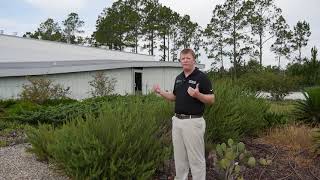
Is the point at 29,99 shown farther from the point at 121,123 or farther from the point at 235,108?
the point at 121,123

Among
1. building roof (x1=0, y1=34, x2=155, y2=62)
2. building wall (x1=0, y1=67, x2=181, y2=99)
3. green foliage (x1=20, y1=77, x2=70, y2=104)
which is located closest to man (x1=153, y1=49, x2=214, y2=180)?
building wall (x1=0, y1=67, x2=181, y2=99)

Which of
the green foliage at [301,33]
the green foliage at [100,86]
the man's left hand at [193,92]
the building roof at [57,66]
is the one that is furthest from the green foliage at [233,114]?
the green foliage at [301,33]

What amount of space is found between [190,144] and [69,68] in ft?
60.8

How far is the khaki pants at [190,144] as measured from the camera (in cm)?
598

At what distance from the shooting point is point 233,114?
903 centimetres

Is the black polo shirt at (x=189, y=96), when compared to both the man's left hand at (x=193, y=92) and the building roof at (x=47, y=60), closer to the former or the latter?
the man's left hand at (x=193, y=92)

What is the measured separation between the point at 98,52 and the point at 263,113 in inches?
954

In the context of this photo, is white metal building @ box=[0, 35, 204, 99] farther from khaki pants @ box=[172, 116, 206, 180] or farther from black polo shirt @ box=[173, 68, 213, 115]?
black polo shirt @ box=[173, 68, 213, 115]

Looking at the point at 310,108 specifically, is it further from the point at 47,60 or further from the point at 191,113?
the point at 47,60

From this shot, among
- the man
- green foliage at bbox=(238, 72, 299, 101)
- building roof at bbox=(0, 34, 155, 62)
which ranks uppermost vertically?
building roof at bbox=(0, 34, 155, 62)

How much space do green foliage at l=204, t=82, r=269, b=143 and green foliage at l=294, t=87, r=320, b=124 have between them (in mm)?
1763

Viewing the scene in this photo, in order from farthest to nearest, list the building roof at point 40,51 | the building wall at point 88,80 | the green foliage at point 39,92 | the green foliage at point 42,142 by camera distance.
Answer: the building roof at point 40,51
the building wall at point 88,80
the green foliage at point 39,92
the green foliage at point 42,142

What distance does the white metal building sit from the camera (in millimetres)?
20922

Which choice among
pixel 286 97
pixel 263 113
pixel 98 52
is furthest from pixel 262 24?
pixel 263 113
